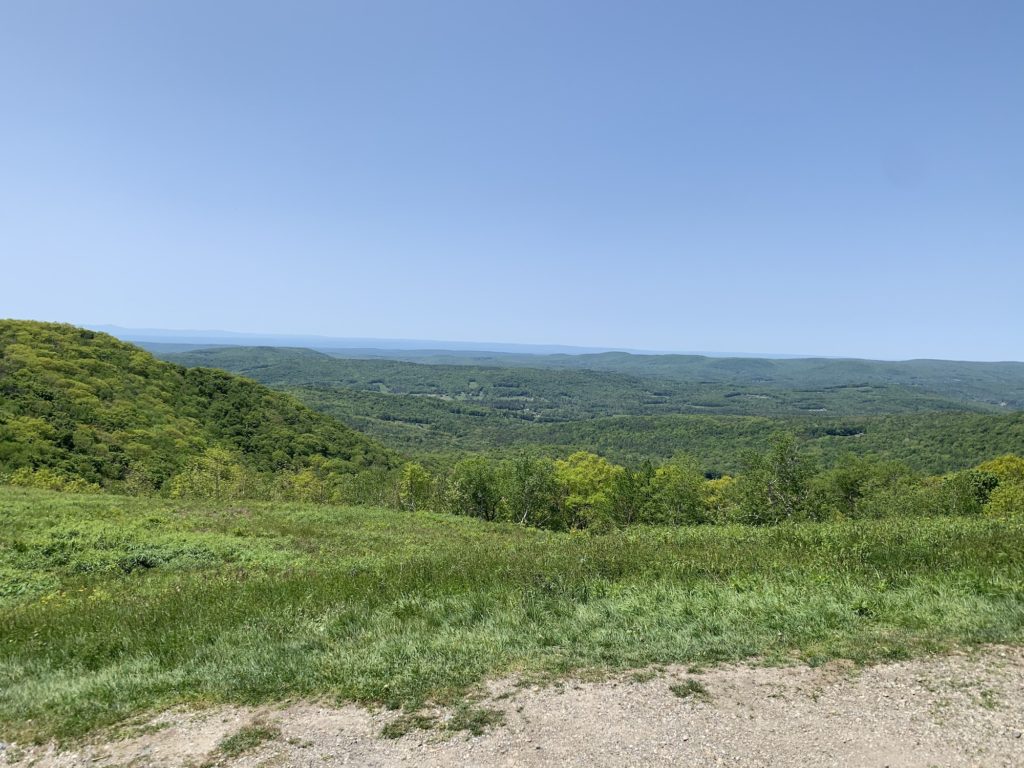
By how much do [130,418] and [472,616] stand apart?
6808cm

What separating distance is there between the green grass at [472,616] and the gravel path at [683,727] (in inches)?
16.6

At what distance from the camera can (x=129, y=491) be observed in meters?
39.4

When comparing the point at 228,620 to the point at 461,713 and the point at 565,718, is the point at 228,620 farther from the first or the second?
the point at 565,718

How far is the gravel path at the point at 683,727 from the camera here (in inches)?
190

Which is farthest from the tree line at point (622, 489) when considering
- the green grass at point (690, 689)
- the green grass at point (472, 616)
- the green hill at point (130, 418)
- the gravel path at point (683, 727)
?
the green grass at point (690, 689)

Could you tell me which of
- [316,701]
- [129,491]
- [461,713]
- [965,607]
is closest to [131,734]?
[316,701]

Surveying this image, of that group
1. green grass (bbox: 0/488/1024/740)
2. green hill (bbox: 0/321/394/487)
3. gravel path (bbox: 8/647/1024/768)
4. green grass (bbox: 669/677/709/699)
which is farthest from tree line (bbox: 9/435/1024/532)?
green grass (bbox: 669/677/709/699)

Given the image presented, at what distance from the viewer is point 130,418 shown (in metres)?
60.5

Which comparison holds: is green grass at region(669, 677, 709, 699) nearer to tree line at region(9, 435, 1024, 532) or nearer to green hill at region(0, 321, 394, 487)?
tree line at region(9, 435, 1024, 532)

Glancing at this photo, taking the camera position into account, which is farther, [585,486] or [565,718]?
[585,486]

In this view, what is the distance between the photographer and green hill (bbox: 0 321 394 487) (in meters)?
49.6

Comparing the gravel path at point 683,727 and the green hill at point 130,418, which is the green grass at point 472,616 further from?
the green hill at point 130,418

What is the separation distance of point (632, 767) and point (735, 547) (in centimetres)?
953

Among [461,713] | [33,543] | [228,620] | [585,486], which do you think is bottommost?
[585,486]
